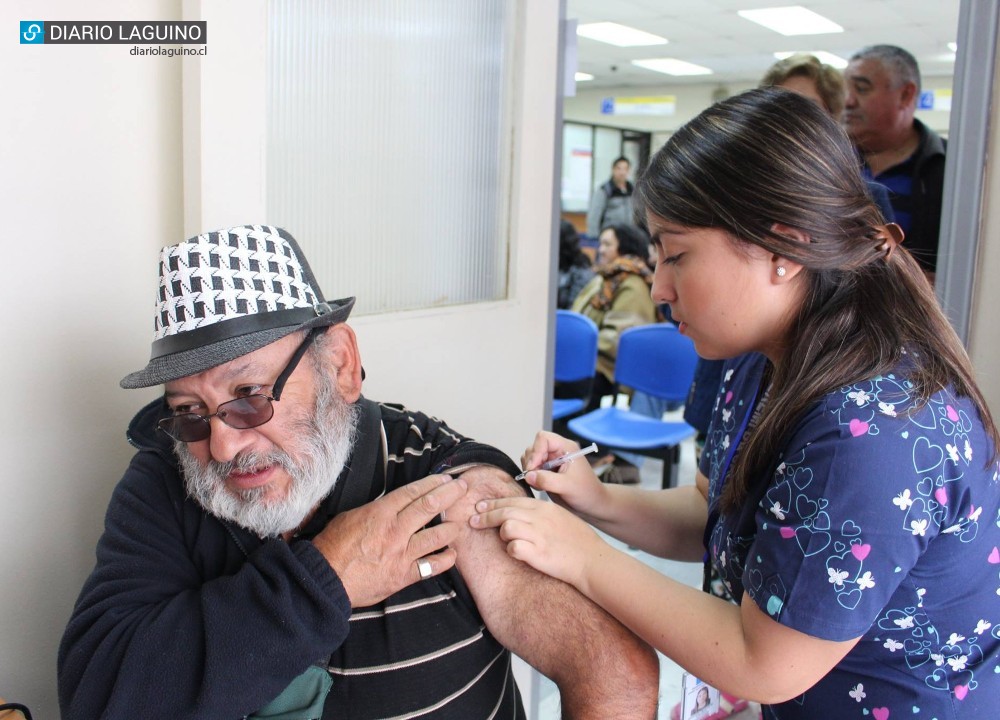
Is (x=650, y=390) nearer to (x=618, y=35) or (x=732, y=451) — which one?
(x=732, y=451)

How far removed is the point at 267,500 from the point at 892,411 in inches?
35.7

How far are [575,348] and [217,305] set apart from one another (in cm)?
354

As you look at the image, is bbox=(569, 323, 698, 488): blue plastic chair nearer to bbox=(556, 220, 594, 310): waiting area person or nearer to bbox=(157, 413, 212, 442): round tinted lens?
bbox=(556, 220, 594, 310): waiting area person

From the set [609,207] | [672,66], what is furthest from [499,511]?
[672,66]

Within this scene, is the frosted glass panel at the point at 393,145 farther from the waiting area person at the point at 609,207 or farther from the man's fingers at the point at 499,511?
the waiting area person at the point at 609,207

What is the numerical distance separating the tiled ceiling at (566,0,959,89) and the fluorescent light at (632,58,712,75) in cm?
20

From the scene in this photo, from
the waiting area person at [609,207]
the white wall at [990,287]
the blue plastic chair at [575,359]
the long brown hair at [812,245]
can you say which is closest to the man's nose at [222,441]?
the long brown hair at [812,245]

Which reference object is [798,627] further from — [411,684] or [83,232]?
[83,232]

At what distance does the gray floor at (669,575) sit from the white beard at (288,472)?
0.93 meters

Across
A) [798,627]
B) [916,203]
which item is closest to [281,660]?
[798,627]

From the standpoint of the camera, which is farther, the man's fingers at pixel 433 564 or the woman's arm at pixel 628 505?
the woman's arm at pixel 628 505

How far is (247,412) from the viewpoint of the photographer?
128 cm

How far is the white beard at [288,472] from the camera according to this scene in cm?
130

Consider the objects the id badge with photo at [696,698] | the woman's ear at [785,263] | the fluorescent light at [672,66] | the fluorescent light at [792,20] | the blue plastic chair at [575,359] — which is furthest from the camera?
the fluorescent light at [672,66]
